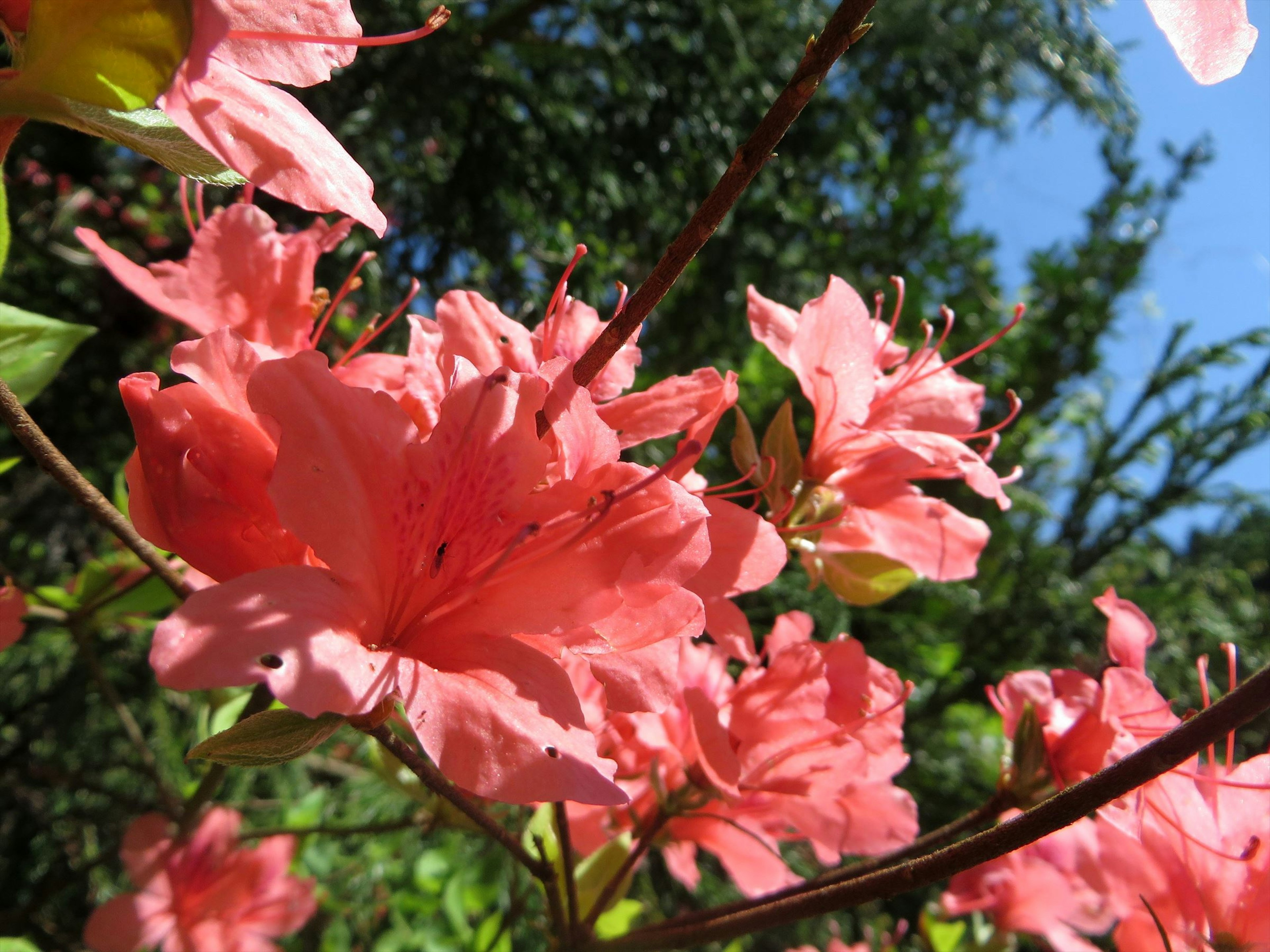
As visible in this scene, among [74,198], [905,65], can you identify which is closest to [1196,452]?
[905,65]

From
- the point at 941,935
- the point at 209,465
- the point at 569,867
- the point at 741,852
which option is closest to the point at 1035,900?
the point at 941,935

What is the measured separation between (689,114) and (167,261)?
5.32 feet

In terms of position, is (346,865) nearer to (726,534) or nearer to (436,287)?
(436,287)

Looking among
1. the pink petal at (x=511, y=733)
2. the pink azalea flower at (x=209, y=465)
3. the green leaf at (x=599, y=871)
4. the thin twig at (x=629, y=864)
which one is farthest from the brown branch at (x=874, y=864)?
the pink azalea flower at (x=209, y=465)

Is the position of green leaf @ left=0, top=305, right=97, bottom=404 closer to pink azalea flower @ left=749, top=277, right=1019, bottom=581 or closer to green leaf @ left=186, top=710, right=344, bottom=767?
green leaf @ left=186, top=710, right=344, bottom=767

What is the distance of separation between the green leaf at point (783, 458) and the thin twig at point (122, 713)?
2.54 feet

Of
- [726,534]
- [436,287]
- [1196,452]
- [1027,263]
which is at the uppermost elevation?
[1027,263]

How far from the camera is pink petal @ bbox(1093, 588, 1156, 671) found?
73cm

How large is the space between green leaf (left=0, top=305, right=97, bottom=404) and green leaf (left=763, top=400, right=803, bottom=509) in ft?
1.86

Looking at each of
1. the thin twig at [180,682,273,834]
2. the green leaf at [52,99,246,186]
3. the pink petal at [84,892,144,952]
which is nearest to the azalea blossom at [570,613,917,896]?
the thin twig at [180,682,273,834]

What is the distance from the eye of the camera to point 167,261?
0.66 meters

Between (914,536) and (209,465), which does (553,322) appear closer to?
(209,465)

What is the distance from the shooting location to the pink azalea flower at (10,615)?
0.70 m

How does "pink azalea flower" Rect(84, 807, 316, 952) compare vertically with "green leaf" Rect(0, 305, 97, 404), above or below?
below
